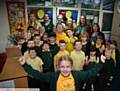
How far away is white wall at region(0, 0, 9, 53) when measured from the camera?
4848 millimetres

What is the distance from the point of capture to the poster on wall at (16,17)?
16.2 ft

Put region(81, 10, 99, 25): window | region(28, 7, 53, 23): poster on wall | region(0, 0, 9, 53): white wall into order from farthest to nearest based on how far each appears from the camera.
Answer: region(81, 10, 99, 25): window < region(28, 7, 53, 23): poster on wall < region(0, 0, 9, 53): white wall

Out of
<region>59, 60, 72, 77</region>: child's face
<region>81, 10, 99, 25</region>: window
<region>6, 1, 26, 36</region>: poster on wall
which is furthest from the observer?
<region>81, 10, 99, 25</region>: window

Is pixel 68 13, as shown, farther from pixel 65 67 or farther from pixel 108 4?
pixel 65 67

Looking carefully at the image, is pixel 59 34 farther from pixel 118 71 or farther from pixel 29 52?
pixel 118 71

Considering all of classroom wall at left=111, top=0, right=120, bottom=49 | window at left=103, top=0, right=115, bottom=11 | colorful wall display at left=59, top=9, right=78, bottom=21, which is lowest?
classroom wall at left=111, top=0, right=120, bottom=49

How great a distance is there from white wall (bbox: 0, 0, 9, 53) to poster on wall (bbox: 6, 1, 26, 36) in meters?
0.10

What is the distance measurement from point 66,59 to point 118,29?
4.34 m

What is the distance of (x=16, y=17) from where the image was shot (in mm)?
5055

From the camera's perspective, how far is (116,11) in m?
5.95

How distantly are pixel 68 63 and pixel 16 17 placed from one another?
3.55 m

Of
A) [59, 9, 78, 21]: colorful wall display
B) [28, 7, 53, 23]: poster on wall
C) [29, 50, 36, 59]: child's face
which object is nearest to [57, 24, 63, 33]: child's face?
[29, 50, 36, 59]: child's face

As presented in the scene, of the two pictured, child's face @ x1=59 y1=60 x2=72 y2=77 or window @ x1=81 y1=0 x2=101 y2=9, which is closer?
child's face @ x1=59 y1=60 x2=72 y2=77

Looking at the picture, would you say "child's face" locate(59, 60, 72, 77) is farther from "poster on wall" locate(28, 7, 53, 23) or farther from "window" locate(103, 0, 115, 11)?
"window" locate(103, 0, 115, 11)
